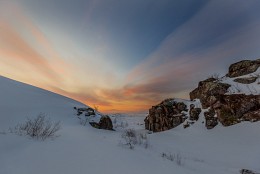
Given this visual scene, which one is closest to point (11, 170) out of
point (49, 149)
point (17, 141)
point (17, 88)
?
point (49, 149)

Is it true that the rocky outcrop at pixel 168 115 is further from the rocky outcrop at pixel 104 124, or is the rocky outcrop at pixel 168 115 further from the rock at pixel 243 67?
the rock at pixel 243 67

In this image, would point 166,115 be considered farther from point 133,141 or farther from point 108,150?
point 108,150

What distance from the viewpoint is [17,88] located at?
2034cm

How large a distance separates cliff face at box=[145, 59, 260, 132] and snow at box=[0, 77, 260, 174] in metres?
0.71

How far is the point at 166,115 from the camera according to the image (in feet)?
63.9

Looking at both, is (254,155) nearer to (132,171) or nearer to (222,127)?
(222,127)

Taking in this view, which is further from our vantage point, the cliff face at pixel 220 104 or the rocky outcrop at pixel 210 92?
the rocky outcrop at pixel 210 92

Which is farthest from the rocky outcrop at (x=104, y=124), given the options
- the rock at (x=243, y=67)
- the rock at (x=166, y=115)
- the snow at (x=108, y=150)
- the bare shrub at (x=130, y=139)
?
the rock at (x=243, y=67)

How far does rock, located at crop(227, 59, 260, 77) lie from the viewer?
17656mm

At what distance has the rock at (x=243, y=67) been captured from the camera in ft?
57.9

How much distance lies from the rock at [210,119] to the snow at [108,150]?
0.48 m

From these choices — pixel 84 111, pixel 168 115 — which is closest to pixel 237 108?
pixel 168 115

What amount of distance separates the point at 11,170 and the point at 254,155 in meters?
9.32

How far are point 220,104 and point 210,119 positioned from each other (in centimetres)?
128
